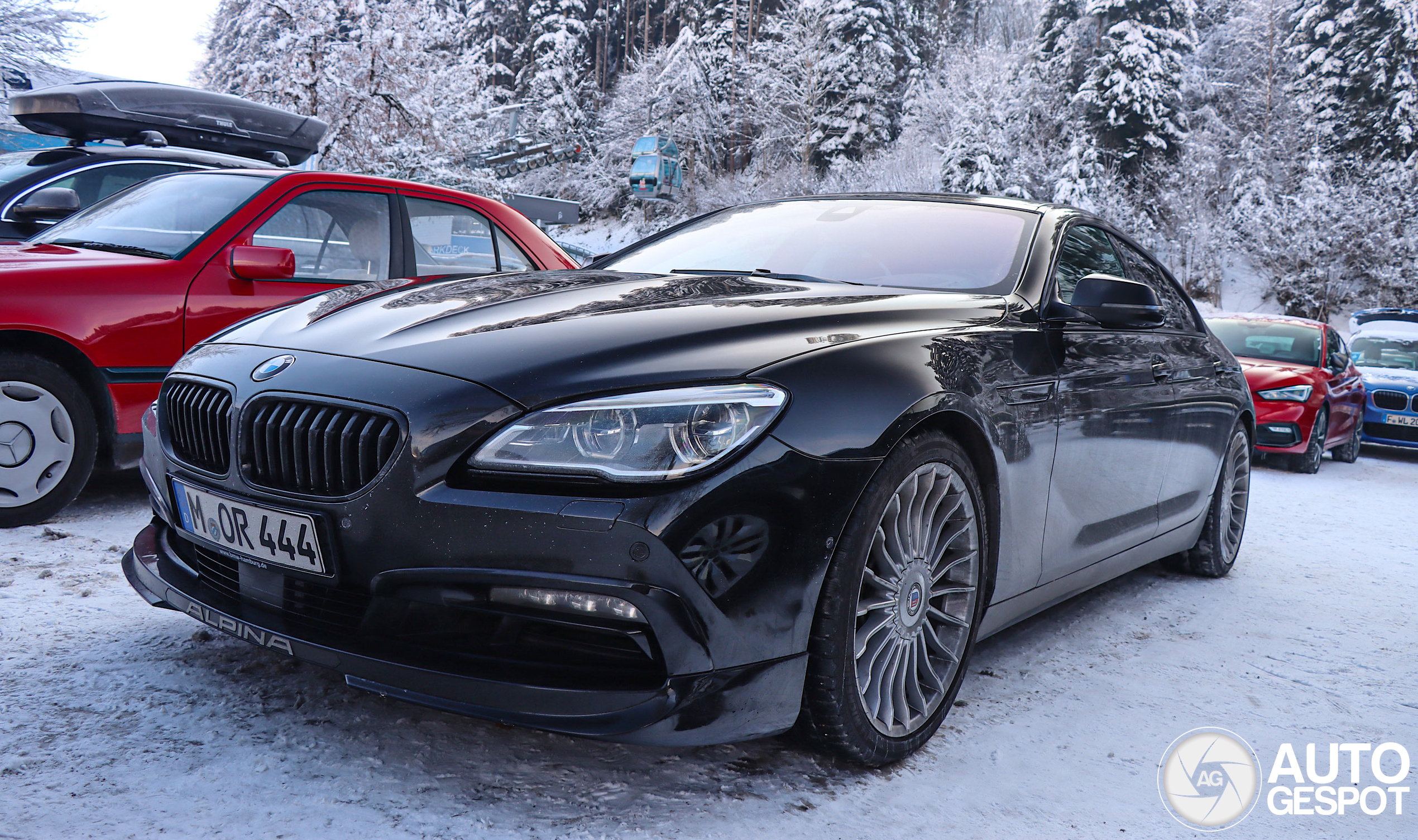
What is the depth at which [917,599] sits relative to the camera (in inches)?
95.2

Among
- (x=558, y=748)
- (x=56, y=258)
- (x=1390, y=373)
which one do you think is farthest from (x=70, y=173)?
(x=1390, y=373)

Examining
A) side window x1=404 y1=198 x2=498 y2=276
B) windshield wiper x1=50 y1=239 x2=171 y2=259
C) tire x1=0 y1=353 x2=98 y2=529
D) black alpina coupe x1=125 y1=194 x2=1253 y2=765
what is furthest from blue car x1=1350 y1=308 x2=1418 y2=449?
tire x1=0 y1=353 x2=98 y2=529

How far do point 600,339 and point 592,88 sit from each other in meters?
52.0

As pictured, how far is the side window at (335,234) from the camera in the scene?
4.57 metres

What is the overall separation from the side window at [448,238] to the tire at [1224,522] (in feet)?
11.2

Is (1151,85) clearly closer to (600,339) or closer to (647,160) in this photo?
(647,160)

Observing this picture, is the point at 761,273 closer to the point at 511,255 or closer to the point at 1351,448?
the point at 511,255

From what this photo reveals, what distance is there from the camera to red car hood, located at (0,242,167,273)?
12.6 feet

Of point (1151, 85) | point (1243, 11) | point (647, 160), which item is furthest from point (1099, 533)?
point (1243, 11)

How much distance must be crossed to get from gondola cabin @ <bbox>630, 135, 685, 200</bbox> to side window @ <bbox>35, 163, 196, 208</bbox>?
36.0 meters

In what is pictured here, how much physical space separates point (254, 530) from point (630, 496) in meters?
0.84

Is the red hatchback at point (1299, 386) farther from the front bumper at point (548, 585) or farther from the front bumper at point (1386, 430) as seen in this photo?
the front bumper at point (548, 585)

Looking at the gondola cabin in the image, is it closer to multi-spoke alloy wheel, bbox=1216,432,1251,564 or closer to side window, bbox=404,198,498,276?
side window, bbox=404,198,498,276

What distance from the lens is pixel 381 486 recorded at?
75.9 inches
